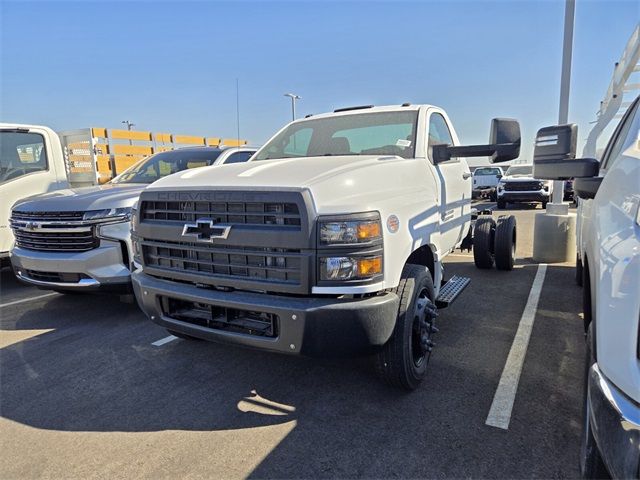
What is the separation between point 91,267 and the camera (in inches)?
183

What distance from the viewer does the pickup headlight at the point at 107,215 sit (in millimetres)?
4727

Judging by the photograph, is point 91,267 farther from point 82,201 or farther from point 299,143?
point 299,143

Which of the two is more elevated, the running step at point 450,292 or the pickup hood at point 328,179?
the pickup hood at point 328,179

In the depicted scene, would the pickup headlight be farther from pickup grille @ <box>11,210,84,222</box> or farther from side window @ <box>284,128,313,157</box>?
side window @ <box>284,128,313,157</box>

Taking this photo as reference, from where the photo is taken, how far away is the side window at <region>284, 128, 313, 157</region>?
425 centimetres

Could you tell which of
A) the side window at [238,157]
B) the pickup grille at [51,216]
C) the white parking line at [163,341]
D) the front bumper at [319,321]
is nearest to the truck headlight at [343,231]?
the front bumper at [319,321]

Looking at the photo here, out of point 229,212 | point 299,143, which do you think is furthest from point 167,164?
point 229,212

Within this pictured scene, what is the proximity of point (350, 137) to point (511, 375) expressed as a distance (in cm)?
246

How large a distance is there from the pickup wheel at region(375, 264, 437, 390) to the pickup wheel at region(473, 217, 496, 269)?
12.5 feet

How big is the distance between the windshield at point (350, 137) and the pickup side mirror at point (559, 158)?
3.40ft

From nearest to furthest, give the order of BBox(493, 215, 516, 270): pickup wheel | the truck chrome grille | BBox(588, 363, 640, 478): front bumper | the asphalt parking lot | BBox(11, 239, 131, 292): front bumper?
BBox(588, 363, 640, 478): front bumper < the asphalt parking lot < the truck chrome grille < BBox(11, 239, 131, 292): front bumper < BBox(493, 215, 516, 270): pickup wheel

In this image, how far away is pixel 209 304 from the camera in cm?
276

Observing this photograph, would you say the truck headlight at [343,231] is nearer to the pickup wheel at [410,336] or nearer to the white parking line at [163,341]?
the pickup wheel at [410,336]

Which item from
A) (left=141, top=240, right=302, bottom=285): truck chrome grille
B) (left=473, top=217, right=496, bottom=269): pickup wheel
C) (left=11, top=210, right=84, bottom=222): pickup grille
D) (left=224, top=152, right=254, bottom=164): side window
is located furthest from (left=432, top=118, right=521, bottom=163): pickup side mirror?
(left=11, top=210, right=84, bottom=222): pickup grille
